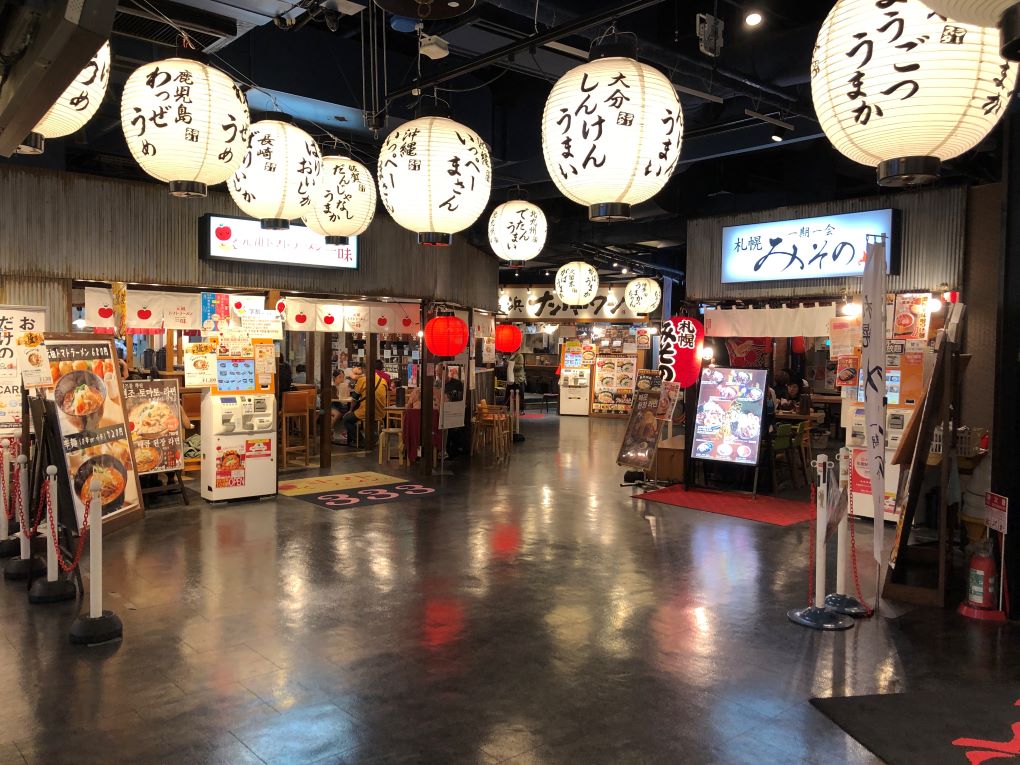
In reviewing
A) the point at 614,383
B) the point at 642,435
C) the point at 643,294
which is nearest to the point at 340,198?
the point at 642,435

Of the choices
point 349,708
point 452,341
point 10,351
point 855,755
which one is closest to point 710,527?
point 452,341

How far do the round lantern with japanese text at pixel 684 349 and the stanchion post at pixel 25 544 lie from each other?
7.36m

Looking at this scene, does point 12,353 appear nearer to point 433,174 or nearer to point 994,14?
point 433,174

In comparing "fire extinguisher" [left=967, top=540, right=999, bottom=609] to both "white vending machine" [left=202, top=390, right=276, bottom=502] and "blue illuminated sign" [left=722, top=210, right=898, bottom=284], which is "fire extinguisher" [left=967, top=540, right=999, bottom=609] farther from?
"white vending machine" [left=202, top=390, right=276, bottom=502]

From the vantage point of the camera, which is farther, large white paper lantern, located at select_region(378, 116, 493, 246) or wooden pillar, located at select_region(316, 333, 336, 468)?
wooden pillar, located at select_region(316, 333, 336, 468)

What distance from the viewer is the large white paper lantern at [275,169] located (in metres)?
6.09

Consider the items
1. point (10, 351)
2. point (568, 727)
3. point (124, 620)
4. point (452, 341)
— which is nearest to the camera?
point (568, 727)

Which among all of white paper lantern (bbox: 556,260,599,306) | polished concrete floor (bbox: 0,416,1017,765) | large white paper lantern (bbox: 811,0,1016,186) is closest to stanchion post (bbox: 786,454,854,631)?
polished concrete floor (bbox: 0,416,1017,765)

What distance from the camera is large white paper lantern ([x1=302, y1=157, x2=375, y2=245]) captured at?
7.12 meters

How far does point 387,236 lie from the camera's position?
11.9 meters

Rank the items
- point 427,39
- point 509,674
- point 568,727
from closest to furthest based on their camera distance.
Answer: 1. point 568,727
2. point 509,674
3. point 427,39

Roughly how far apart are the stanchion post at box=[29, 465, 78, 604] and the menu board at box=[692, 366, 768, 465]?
7.43 metres

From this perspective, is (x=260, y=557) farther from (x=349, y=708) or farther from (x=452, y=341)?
(x=452, y=341)

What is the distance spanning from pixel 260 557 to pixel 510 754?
3.94m
